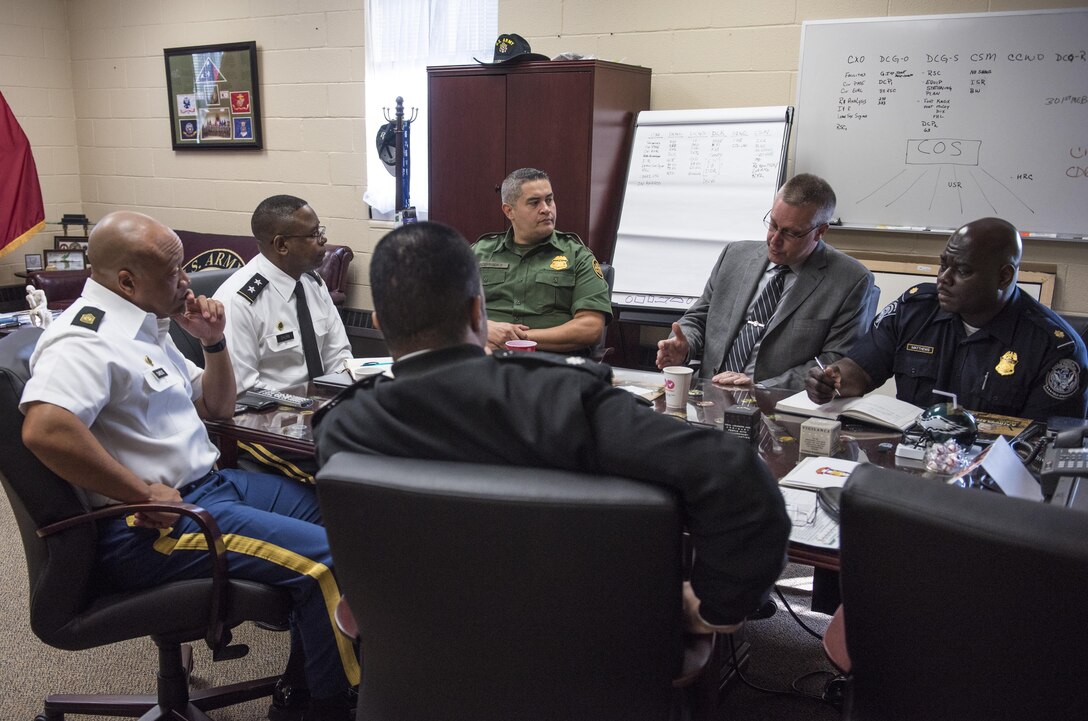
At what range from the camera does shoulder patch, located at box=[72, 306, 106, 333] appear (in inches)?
72.9

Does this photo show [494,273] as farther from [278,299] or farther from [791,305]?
[791,305]

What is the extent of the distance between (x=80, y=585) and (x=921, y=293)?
2292 millimetres

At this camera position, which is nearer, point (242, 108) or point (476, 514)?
point (476, 514)

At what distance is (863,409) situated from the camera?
2.17 metres

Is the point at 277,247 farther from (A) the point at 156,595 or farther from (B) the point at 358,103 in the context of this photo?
(B) the point at 358,103

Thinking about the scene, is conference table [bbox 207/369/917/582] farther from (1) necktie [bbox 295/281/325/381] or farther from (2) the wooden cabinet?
(2) the wooden cabinet

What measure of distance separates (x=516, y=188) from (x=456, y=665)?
244 cm

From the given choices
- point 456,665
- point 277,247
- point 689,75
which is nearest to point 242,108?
point 689,75

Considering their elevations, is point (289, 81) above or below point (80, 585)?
above

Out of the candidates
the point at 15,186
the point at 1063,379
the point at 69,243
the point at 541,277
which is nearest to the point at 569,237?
the point at 541,277

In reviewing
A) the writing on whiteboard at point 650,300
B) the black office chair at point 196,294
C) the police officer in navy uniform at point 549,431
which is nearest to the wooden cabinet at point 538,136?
the writing on whiteboard at point 650,300

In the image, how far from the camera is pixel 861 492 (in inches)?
42.1

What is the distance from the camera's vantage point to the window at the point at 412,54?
486cm

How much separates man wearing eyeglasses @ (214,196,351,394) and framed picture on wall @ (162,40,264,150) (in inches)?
125
